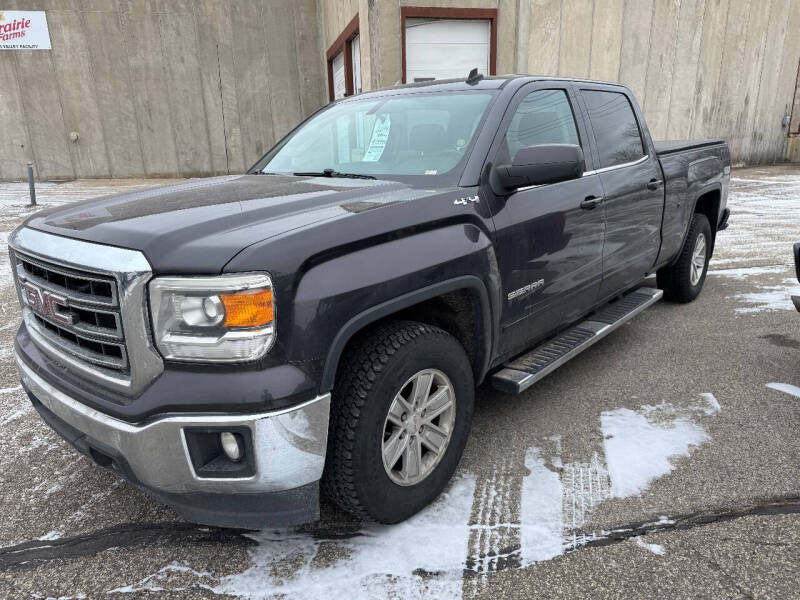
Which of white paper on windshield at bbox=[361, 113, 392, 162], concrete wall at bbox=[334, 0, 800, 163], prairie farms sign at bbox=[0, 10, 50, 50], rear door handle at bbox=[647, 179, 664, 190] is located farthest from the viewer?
prairie farms sign at bbox=[0, 10, 50, 50]

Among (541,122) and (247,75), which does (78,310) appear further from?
(247,75)

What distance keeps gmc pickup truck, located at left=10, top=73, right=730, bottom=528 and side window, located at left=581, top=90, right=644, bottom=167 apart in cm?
34

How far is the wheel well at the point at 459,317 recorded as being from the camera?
2.50 m

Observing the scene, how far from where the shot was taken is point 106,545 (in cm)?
228

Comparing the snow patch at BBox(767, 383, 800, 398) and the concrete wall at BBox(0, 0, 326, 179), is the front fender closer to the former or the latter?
the snow patch at BBox(767, 383, 800, 398)

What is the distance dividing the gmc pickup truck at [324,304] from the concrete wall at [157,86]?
16979 mm

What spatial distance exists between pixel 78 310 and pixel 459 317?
1.53 meters

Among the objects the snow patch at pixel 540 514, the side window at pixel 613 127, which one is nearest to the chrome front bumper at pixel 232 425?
the snow patch at pixel 540 514

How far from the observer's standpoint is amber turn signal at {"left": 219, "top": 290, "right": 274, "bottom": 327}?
1785 mm

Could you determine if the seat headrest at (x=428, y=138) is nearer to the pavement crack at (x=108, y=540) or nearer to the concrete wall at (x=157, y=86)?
the pavement crack at (x=108, y=540)

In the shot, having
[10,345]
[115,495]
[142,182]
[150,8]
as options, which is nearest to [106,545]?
[115,495]

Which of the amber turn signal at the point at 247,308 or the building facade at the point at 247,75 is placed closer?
the amber turn signal at the point at 247,308

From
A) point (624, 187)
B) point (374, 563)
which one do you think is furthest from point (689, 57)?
point (374, 563)

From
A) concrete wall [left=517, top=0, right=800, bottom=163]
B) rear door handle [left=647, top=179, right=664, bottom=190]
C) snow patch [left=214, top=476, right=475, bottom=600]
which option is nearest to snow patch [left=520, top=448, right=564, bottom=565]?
snow patch [left=214, top=476, right=475, bottom=600]
